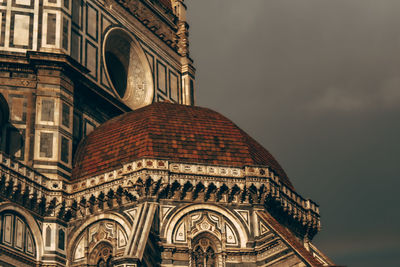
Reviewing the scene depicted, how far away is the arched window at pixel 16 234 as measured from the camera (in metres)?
29.6

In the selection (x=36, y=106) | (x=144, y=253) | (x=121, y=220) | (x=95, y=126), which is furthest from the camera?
(x=95, y=126)

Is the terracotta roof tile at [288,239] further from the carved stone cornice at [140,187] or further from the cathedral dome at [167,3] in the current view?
the cathedral dome at [167,3]

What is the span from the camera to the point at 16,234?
30.0 meters

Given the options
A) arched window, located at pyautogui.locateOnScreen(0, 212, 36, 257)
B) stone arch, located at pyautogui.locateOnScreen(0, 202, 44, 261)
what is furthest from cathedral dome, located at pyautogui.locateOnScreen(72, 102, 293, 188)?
arched window, located at pyautogui.locateOnScreen(0, 212, 36, 257)

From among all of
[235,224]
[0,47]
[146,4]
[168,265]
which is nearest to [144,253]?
[168,265]

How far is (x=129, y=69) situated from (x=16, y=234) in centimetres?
1387

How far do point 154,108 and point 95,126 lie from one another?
131 inches

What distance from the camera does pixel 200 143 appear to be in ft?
106

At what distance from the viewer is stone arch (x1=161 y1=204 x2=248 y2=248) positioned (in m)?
30.2

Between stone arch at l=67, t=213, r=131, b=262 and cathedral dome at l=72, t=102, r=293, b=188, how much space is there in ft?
6.07

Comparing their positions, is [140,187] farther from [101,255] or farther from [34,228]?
[34,228]

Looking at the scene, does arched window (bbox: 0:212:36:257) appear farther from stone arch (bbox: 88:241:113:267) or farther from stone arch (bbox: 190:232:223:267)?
stone arch (bbox: 190:232:223:267)

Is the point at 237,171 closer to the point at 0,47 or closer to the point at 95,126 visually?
the point at 95,126

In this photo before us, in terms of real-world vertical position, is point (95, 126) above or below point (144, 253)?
above
